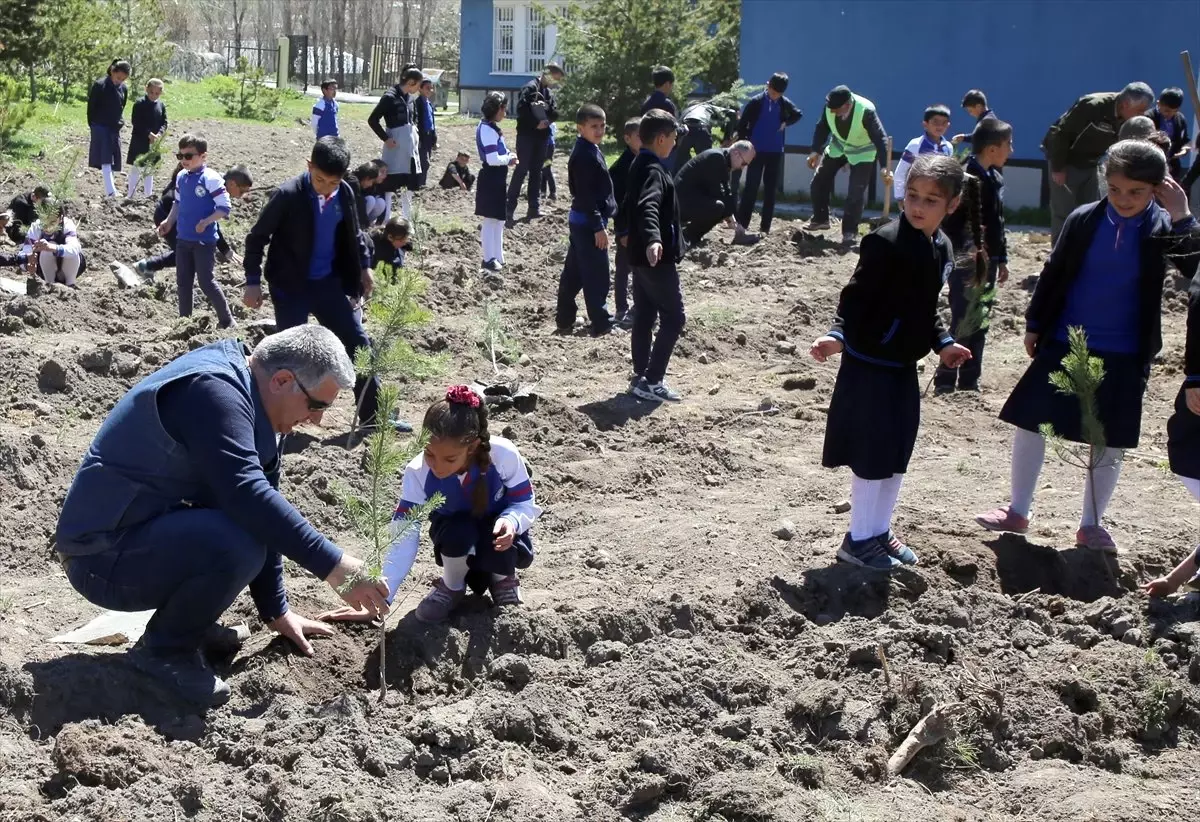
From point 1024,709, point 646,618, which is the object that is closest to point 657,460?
point 646,618

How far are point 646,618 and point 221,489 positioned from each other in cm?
172

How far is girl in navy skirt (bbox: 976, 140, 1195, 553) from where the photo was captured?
5457 millimetres

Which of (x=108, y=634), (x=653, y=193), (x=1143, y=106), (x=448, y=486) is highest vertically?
(x=1143, y=106)

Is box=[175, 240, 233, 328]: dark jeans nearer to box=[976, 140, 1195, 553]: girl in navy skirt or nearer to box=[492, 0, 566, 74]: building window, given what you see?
box=[976, 140, 1195, 553]: girl in navy skirt

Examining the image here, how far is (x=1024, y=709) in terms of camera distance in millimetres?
4586

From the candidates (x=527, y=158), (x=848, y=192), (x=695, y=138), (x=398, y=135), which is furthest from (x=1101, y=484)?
(x=527, y=158)

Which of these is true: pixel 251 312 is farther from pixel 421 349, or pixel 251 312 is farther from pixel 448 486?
pixel 448 486

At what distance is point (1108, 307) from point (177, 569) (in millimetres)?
3724

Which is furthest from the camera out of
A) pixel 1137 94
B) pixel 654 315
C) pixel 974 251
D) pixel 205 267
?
pixel 1137 94

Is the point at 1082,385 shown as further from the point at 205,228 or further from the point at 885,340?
the point at 205,228

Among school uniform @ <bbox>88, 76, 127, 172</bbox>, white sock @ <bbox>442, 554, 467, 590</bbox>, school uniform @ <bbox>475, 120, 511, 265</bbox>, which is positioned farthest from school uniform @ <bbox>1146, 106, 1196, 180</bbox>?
school uniform @ <bbox>88, 76, 127, 172</bbox>

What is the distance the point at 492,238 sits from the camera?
45.0ft

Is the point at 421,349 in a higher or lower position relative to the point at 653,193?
lower

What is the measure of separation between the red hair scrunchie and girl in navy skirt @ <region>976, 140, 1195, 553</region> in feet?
8.06
